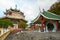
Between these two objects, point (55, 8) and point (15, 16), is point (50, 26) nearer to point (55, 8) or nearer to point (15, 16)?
point (55, 8)

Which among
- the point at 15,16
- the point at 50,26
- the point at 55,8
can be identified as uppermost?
the point at 55,8

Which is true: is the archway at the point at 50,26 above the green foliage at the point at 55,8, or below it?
below

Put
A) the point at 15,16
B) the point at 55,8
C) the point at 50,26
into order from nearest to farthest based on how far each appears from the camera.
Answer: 1. the point at 50,26
2. the point at 55,8
3. the point at 15,16

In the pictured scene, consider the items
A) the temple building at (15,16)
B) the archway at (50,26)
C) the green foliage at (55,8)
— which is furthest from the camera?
the temple building at (15,16)

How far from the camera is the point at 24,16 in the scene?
56844 millimetres

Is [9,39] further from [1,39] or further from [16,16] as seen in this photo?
[16,16]

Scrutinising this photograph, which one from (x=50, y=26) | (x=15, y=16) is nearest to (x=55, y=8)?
(x=50, y=26)

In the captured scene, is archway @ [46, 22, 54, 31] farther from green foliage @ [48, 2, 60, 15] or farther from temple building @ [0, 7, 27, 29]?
temple building @ [0, 7, 27, 29]

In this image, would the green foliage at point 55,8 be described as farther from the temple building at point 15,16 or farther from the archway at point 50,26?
the temple building at point 15,16

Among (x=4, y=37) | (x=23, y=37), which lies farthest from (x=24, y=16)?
(x=23, y=37)

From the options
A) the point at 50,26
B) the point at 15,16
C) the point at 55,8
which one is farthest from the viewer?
the point at 15,16

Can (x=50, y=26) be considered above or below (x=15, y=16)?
above

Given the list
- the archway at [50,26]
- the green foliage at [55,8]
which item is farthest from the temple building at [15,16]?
the archway at [50,26]

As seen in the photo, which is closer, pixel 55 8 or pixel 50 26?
pixel 50 26
